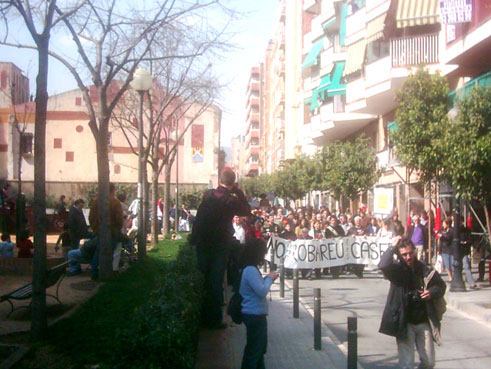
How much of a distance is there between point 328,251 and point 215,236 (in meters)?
12.9

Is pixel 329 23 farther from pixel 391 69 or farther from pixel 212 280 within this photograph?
pixel 212 280

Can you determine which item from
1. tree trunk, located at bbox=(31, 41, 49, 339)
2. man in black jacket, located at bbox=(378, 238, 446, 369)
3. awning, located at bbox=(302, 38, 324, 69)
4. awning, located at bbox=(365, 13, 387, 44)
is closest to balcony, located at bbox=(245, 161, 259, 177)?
awning, located at bbox=(302, 38, 324, 69)

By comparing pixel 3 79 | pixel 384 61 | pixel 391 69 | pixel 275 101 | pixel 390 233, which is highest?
pixel 275 101

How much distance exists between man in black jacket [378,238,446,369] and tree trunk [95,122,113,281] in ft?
24.2

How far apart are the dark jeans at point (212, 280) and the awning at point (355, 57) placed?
25327 millimetres

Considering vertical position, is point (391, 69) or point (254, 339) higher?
point (391, 69)

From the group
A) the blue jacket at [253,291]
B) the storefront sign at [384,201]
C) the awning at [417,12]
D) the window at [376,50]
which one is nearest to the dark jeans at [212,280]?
the blue jacket at [253,291]

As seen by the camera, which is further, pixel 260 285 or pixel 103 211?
pixel 103 211

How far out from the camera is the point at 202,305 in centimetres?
884

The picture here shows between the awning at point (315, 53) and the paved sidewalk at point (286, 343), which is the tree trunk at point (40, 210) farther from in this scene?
the awning at point (315, 53)

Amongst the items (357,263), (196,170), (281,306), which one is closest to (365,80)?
(357,263)

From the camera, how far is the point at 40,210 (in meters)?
8.38

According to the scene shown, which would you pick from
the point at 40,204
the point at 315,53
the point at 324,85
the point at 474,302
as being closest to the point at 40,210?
the point at 40,204

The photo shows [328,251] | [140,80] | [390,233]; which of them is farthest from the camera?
[390,233]
